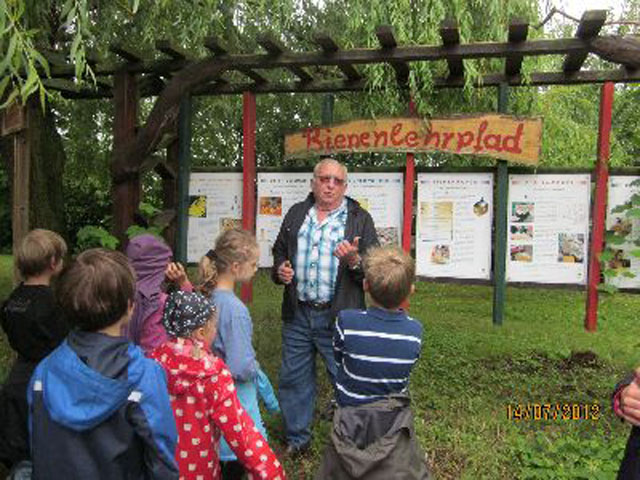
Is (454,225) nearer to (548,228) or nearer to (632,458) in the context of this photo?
(548,228)

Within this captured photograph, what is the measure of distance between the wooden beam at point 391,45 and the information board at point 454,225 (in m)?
0.92

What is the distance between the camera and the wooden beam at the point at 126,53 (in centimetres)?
519

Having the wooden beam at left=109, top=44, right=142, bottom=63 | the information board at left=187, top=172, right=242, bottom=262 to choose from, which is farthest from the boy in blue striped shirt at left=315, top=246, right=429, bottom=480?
the information board at left=187, top=172, right=242, bottom=262

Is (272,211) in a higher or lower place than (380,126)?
lower

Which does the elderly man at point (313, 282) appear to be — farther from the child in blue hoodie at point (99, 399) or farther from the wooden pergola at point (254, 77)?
the child in blue hoodie at point (99, 399)

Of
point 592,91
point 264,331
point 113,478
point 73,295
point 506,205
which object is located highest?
point 592,91

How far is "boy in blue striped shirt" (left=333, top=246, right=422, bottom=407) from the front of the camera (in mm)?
2625

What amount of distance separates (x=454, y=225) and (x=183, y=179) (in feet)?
8.80

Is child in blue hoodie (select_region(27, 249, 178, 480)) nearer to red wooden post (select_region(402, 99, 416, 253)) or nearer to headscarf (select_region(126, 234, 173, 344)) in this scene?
headscarf (select_region(126, 234, 173, 344))

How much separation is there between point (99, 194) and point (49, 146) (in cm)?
832

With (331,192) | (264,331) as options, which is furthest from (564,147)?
(331,192)

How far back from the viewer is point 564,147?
417 inches

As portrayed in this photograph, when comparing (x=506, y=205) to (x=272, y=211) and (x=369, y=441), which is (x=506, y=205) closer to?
(x=272, y=211)
